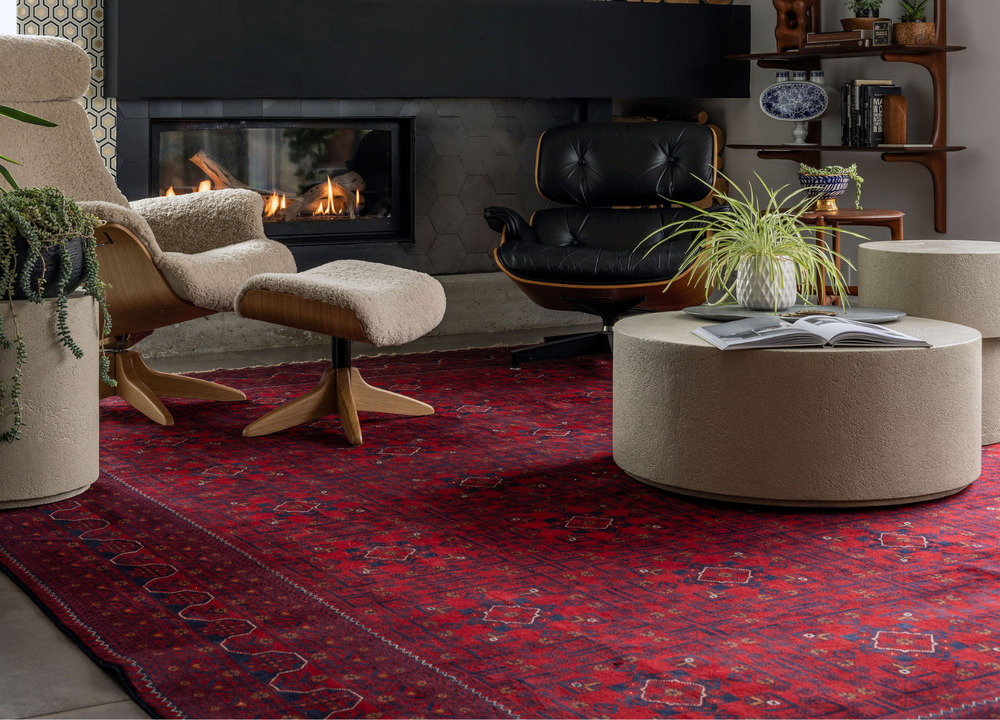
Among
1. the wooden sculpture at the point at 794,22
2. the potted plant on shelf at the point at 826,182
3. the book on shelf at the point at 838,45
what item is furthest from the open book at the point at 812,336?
the wooden sculpture at the point at 794,22

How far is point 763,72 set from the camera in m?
5.58

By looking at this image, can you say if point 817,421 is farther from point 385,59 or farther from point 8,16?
point 8,16

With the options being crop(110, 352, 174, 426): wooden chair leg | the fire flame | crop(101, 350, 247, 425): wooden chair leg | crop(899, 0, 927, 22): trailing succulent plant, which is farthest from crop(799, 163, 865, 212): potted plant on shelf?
crop(110, 352, 174, 426): wooden chair leg

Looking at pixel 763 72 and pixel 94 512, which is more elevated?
pixel 763 72

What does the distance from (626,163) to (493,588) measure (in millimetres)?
2682

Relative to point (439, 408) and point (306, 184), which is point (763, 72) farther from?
point (439, 408)

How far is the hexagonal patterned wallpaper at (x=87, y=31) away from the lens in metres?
4.23

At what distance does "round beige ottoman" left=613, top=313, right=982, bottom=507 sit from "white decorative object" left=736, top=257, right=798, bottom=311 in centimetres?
34

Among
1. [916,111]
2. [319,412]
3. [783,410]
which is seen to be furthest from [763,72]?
[783,410]

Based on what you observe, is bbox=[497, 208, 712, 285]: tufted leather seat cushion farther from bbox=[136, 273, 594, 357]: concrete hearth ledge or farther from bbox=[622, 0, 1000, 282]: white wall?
bbox=[622, 0, 1000, 282]: white wall

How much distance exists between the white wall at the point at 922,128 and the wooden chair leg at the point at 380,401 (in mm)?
2510

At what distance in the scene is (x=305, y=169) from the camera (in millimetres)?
4980

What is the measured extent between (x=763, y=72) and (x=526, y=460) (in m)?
3.26

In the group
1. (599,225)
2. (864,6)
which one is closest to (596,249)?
(599,225)
